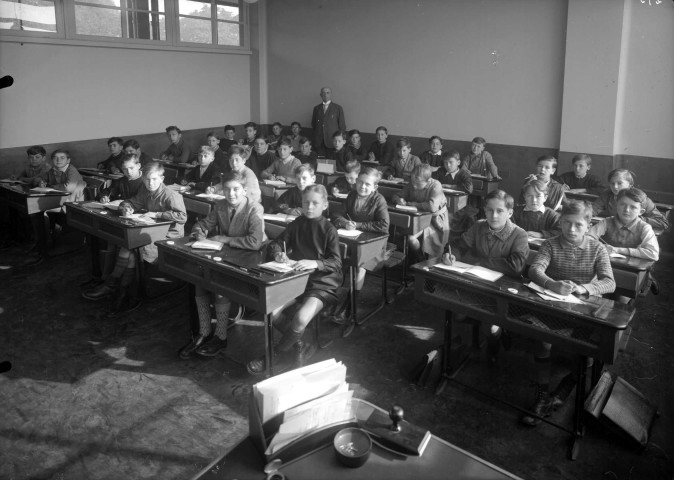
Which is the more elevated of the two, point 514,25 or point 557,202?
point 514,25

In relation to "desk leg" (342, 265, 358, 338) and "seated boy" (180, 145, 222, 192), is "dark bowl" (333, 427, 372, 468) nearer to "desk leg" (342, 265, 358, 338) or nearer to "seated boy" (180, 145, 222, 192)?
"desk leg" (342, 265, 358, 338)

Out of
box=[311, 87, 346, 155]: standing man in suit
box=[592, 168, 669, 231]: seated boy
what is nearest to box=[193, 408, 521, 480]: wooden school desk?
box=[592, 168, 669, 231]: seated boy

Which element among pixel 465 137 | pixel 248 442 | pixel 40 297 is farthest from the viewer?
pixel 465 137

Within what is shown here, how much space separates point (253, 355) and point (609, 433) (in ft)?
7.33

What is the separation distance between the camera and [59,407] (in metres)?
3.31

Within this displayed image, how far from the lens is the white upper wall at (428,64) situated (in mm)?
7652

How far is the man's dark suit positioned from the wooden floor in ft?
17.7

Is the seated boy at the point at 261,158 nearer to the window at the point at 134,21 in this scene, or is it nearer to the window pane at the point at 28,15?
the window at the point at 134,21

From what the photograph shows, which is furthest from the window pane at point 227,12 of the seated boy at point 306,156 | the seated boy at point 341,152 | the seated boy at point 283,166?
the seated boy at point 283,166

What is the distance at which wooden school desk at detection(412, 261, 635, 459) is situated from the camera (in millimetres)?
2703

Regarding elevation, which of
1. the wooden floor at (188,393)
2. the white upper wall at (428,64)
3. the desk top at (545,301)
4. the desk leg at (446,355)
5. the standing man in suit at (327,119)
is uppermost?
the white upper wall at (428,64)

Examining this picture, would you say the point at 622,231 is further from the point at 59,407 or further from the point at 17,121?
the point at 17,121

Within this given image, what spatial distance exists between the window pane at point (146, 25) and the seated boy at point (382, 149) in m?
3.85

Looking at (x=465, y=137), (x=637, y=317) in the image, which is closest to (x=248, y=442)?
(x=637, y=317)
